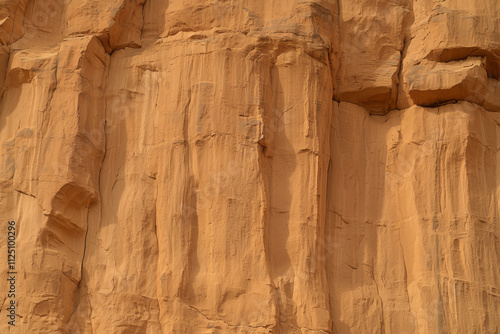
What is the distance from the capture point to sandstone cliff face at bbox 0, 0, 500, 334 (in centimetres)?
1026

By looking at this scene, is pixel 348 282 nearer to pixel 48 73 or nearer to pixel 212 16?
pixel 212 16

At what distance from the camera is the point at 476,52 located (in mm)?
11383

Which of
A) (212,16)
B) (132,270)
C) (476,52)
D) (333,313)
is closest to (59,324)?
(132,270)

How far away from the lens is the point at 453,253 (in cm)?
1056

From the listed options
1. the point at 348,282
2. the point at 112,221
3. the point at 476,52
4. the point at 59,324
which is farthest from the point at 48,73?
the point at 476,52

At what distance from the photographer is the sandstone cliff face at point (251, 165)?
1026cm

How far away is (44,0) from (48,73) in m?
1.15

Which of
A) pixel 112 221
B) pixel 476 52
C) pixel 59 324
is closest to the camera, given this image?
pixel 59 324

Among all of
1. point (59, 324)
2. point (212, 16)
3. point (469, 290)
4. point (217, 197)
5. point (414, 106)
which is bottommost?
point (59, 324)

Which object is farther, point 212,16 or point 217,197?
point 212,16

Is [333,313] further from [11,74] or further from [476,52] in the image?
[11,74]

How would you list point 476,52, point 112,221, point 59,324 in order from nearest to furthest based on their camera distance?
point 59,324, point 112,221, point 476,52

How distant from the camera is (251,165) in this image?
1065 centimetres

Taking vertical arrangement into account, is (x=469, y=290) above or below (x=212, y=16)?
below
